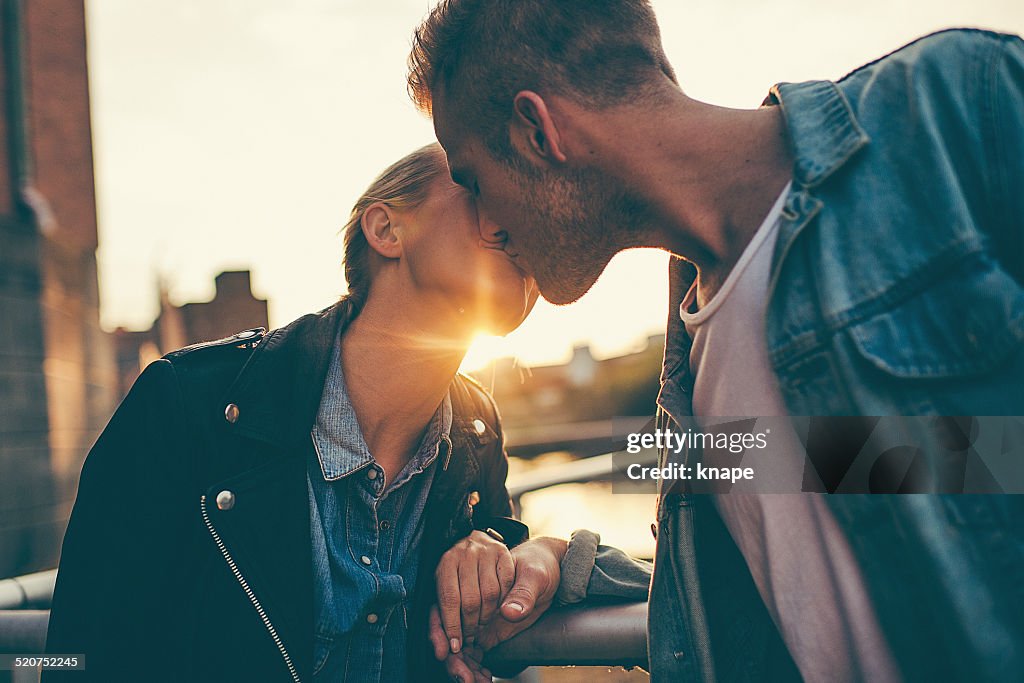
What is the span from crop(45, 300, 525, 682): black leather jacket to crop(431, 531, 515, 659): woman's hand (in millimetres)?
145

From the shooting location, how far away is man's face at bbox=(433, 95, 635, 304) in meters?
1.83

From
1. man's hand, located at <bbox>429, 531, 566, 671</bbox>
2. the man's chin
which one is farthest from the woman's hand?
the man's chin

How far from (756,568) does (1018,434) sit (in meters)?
0.59

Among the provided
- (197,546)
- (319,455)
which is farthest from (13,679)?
(319,455)

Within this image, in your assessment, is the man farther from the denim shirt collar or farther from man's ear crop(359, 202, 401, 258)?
the denim shirt collar

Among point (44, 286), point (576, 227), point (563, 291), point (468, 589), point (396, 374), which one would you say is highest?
point (44, 286)

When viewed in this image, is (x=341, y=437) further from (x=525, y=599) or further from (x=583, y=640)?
(x=583, y=640)

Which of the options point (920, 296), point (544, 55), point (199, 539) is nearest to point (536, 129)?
point (544, 55)

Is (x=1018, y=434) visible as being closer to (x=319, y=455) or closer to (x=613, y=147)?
(x=613, y=147)

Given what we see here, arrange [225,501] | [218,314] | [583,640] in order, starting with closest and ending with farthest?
[583,640] < [225,501] < [218,314]

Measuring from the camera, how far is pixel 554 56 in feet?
5.89

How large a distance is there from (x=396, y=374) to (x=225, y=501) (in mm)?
592

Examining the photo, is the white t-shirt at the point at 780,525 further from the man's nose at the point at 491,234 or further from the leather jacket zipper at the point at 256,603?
the leather jacket zipper at the point at 256,603

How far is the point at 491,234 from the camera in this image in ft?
6.92
